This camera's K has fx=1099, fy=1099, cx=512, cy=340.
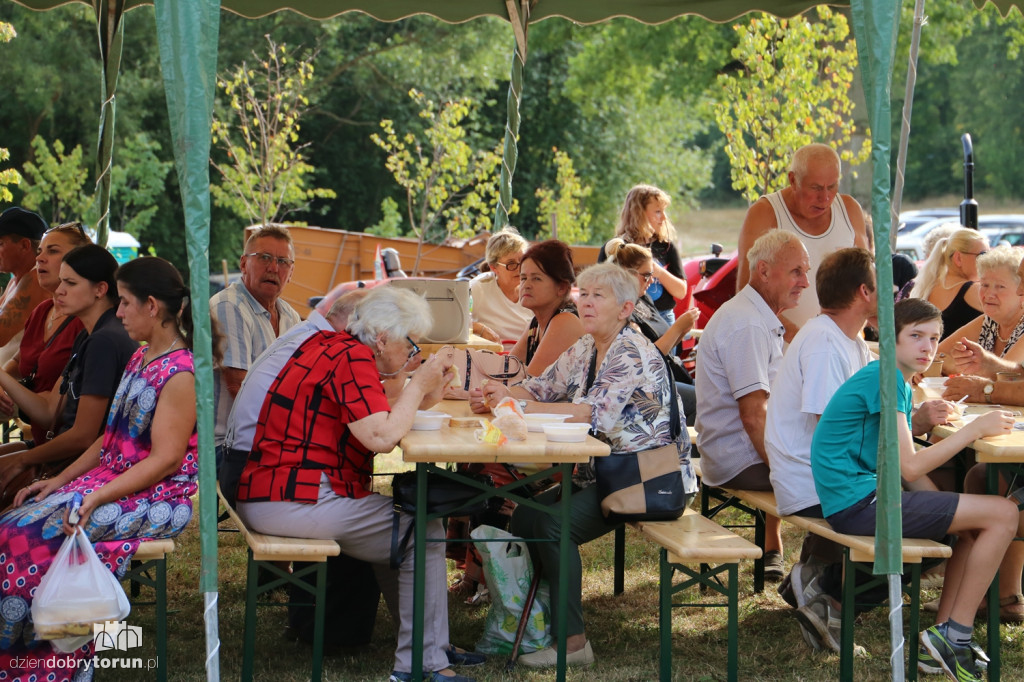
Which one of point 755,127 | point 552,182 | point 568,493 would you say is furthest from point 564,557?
point 552,182

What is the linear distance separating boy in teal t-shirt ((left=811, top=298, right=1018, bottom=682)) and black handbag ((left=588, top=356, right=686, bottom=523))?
1.61 feet

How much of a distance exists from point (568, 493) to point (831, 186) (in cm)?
242

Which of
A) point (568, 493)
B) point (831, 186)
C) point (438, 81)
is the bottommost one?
point (568, 493)

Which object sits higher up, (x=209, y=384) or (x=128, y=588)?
Result: (x=209, y=384)

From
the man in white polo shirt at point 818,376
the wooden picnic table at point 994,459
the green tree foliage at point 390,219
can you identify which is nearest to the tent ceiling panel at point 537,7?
the man in white polo shirt at point 818,376

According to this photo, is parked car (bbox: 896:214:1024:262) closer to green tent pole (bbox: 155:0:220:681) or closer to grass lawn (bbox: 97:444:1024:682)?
grass lawn (bbox: 97:444:1024:682)

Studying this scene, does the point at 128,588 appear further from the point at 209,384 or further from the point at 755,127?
the point at 755,127

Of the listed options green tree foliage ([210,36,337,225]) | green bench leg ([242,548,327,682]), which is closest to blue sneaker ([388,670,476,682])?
green bench leg ([242,548,327,682])

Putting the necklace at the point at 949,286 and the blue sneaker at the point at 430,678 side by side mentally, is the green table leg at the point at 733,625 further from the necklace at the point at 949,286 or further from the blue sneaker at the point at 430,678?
the necklace at the point at 949,286

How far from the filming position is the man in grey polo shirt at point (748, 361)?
4.18m

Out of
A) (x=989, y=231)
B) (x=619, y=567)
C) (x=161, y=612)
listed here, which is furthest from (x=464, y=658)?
(x=989, y=231)

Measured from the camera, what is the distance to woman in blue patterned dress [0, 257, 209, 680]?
10.8ft

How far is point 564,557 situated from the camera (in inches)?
144

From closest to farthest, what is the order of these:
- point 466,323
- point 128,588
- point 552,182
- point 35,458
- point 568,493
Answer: point 568,493, point 35,458, point 128,588, point 466,323, point 552,182
